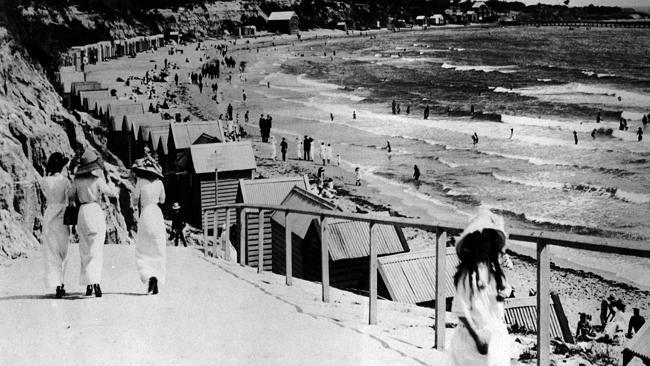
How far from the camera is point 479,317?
3.68 meters

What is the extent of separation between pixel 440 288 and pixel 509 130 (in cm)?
4285

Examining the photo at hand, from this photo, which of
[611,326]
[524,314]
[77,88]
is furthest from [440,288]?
[77,88]

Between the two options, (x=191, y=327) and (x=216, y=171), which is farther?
(x=216, y=171)

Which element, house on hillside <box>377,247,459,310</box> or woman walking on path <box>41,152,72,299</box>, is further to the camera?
house on hillside <box>377,247,459,310</box>

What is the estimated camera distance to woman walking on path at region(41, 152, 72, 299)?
662 cm

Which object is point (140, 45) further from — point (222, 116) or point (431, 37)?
point (431, 37)

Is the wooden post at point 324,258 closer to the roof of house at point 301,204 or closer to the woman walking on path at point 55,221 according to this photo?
the woman walking on path at point 55,221

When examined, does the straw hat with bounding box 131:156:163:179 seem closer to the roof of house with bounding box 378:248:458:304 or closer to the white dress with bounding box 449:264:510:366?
the white dress with bounding box 449:264:510:366

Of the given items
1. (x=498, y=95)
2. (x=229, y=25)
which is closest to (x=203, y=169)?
(x=498, y=95)

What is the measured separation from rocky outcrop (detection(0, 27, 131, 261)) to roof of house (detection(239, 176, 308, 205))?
4163 mm

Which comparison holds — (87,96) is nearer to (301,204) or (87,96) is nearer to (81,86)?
(81,86)

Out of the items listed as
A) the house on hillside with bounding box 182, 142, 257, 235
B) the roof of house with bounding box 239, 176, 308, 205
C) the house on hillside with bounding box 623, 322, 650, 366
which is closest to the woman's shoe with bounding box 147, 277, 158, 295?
the house on hillside with bounding box 623, 322, 650, 366

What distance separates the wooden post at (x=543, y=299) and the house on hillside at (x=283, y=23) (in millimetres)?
144084

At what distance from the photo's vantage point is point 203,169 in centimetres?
2325
